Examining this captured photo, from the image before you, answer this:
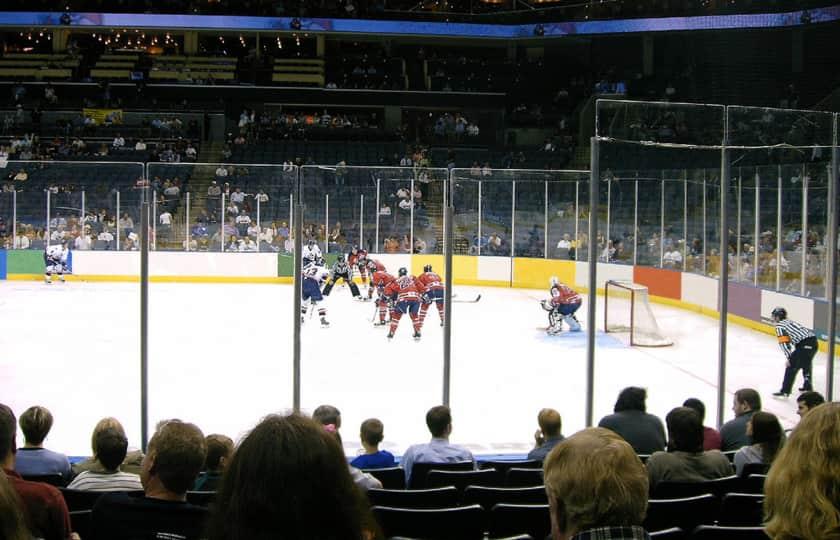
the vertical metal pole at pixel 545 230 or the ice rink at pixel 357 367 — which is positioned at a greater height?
the vertical metal pole at pixel 545 230

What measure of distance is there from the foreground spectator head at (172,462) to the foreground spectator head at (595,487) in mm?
1330

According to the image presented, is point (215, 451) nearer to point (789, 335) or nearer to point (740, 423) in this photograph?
point (740, 423)

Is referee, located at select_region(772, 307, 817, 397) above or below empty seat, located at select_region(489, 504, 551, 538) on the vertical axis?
above

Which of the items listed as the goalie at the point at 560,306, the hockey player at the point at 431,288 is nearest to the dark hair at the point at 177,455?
the hockey player at the point at 431,288

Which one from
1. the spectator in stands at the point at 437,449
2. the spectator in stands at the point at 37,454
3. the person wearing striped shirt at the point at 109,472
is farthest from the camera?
the spectator in stands at the point at 437,449

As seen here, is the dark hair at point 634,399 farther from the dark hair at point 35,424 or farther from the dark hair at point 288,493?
the dark hair at point 288,493

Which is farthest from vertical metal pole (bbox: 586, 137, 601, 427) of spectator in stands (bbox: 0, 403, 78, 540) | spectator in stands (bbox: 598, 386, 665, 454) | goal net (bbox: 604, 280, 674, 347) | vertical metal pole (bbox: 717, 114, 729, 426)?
spectator in stands (bbox: 0, 403, 78, 540)

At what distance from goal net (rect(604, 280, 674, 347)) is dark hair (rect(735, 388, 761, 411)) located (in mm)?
2071

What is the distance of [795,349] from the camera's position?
828 centimetres

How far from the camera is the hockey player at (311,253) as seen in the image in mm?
7029

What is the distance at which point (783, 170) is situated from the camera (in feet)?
28.2

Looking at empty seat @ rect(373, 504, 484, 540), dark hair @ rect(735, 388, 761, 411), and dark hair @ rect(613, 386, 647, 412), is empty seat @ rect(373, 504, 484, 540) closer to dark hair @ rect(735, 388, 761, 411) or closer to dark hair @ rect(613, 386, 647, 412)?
dark hair @ rect(613, 386, 647, 412)

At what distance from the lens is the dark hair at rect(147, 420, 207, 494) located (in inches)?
112

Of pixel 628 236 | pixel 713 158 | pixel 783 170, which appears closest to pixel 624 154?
pixel 713 158
